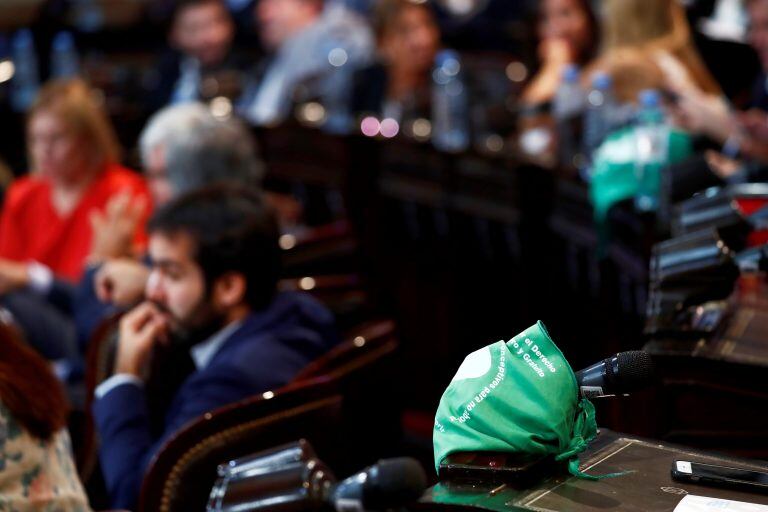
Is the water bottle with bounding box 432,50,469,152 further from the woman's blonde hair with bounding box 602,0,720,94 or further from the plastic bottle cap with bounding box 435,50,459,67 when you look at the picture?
the woman's blonde hair with bounding box 602,0,720,94

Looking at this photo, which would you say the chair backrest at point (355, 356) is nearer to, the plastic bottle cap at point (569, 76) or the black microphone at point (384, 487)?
the black microphone at point (384, 487)

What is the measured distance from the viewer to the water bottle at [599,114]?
11.0ft

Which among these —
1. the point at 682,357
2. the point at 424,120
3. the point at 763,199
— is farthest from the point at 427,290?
the point at 682,357

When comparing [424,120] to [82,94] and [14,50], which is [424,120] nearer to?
[82,94]

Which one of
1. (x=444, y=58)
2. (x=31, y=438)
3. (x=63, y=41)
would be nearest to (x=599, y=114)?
→ (x=444, y=58)

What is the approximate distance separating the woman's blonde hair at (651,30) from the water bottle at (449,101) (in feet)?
2.25

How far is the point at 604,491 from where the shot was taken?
3.74 ft

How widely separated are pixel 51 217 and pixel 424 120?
1.40 meters

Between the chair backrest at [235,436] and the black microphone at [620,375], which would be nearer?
the black microphone at [620,375]

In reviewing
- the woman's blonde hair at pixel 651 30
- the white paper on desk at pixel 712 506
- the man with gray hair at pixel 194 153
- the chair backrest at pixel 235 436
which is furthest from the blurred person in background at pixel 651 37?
the white paper on desk at pixel 712 506

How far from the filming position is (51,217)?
380 centimetres

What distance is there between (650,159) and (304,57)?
2.69 metres

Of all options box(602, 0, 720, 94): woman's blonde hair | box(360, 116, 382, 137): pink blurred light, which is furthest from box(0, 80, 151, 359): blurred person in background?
box(602, 0, 720, 94): woman's blonde hair

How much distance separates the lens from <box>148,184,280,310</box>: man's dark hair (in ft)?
7.29
